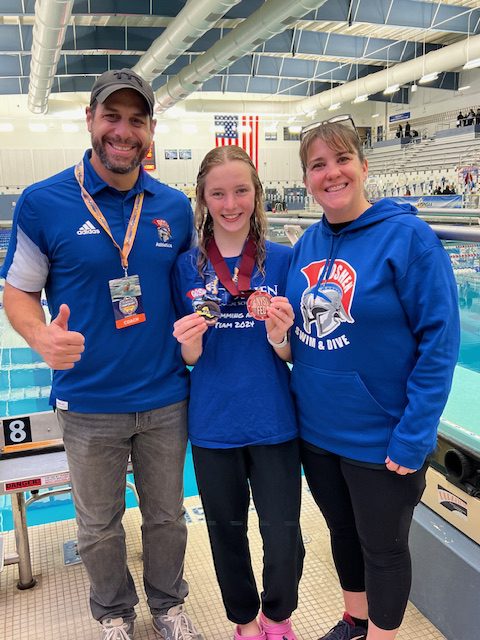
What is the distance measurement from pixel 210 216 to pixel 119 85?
16.3 inches

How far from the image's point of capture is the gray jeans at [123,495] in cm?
152

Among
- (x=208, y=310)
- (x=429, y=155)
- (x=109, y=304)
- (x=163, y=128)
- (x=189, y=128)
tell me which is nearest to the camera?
(x=208, y=310)

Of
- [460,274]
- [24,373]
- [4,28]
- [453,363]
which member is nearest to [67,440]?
[453,363]

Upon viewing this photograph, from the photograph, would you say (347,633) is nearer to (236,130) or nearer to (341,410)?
(341,410)

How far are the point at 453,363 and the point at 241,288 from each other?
54 centimetres

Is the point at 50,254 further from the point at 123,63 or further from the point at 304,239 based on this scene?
the point at 123,63

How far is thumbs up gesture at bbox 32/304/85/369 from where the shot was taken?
1267mm

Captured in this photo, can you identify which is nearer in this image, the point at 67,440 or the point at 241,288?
the point at 241,288

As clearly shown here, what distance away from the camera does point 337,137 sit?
1.29 meters

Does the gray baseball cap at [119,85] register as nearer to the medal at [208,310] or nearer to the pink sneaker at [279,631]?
the medal at [208,310]

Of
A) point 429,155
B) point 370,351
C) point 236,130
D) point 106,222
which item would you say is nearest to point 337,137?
point 370,351

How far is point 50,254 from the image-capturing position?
56.7 inches

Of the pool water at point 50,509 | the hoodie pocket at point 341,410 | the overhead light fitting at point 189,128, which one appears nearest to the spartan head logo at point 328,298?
the hoodie pocket at point 341,410

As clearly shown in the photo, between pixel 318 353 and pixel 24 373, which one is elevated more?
pixel 318 353
